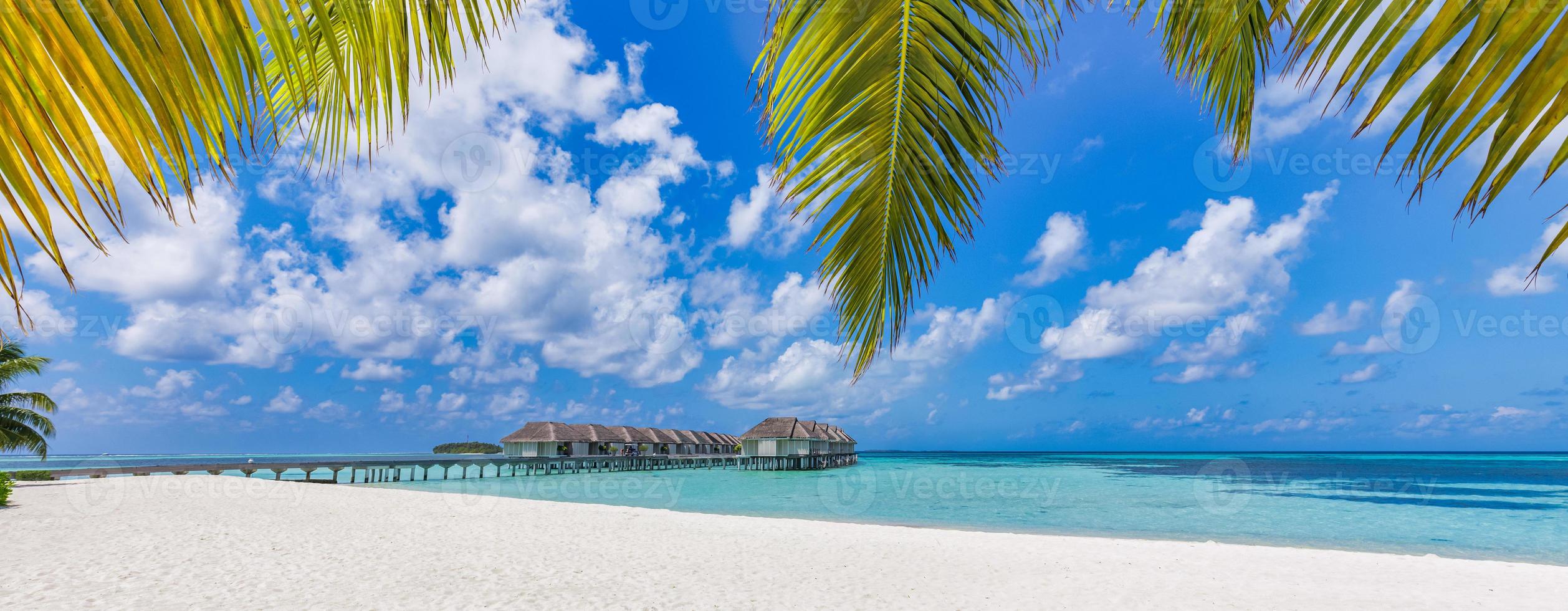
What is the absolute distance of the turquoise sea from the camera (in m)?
21.3

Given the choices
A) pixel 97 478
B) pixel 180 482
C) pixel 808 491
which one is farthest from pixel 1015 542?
pixel 97 478

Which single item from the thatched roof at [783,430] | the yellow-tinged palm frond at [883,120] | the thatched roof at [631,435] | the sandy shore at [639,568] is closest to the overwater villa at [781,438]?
the thatched roof at [783,430]

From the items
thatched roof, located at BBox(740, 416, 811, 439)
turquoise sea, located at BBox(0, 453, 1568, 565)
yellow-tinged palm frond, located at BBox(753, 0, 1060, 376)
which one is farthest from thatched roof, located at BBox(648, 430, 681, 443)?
yellow-tinged palm frond, located at BBox(753, 0, 1060, 376)

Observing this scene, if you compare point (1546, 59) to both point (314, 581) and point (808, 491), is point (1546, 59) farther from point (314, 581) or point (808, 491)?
point (808, 491)

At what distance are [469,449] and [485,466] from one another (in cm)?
6412

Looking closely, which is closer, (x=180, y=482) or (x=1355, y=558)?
(x=1355, y=558)

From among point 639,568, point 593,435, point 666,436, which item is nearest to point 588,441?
point 593,435

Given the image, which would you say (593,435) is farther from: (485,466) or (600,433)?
(485,466)

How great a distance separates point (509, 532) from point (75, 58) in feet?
52.1

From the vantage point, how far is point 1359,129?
1.05 metres

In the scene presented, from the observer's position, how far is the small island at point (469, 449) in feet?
349

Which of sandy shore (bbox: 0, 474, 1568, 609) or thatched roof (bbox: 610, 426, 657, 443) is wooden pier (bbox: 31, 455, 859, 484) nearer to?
thatched roof (bbox: 610, 426, 657, 443)

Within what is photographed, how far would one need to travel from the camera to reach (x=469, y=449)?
108312 mm

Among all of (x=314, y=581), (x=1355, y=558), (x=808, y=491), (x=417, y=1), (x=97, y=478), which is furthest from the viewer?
(x=808, y=491)
